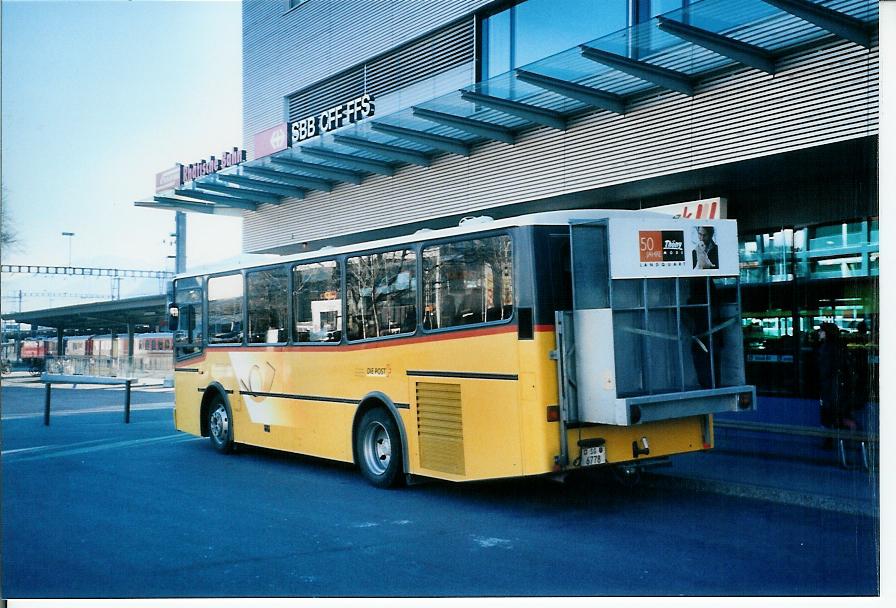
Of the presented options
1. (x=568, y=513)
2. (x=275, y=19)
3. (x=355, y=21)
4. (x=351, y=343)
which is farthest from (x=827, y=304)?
(x=275, y=19)

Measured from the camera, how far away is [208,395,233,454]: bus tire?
13.0 m

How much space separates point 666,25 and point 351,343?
215 inches

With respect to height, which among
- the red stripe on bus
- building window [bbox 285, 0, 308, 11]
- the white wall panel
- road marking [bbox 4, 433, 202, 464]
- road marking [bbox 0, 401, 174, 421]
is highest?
building window [bbox 285, 0, 308, 11]

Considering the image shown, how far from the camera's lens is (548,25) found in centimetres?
1451

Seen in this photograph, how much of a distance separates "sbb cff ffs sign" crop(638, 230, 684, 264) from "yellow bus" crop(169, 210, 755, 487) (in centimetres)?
1

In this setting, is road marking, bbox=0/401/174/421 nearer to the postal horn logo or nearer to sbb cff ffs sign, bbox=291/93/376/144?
sbb cff ffs sign, bbox=291/93/376/144

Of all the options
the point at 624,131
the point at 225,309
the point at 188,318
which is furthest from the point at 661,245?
the point at 188,318

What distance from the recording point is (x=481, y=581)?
21.4ft

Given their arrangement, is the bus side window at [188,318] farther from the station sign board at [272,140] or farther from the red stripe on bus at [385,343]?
the station sign board at [272,140]

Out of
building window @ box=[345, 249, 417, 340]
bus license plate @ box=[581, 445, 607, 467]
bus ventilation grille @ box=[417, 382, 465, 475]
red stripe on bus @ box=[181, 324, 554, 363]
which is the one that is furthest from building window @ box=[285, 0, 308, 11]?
bus license plate @ box=[581, 445, 607, 467]

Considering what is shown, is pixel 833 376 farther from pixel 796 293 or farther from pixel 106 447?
pixel 106 447

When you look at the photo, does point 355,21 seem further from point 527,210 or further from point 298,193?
point 527,210

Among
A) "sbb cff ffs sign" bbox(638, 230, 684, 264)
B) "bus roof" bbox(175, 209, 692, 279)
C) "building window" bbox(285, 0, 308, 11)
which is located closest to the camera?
"sbb cff ffs sign" bbox(638, 230, 684, 264)

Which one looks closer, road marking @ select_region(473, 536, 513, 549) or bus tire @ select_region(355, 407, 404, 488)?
road marking @ select_region(473, 536, 513, 549)
